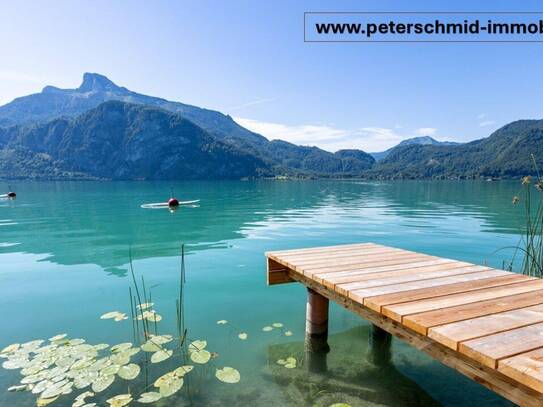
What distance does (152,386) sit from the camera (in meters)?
4.31

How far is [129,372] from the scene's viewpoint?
4309mm

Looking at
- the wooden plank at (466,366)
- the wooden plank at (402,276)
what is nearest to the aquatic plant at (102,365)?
the wooden plank at (402,276)

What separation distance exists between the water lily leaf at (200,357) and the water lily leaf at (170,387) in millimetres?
423

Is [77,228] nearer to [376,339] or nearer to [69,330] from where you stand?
[69,330]

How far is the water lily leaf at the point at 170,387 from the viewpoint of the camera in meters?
3.99

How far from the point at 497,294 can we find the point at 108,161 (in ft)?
657

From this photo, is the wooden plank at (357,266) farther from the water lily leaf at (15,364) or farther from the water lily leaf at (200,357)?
the water lily leaf at (15,364)

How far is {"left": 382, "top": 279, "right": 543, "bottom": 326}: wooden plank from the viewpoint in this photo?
299cm

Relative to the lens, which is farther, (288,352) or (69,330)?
(69,330)

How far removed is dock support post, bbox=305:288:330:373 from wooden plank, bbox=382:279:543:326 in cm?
212

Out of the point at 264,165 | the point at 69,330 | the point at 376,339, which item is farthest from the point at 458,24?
the point at 264,165

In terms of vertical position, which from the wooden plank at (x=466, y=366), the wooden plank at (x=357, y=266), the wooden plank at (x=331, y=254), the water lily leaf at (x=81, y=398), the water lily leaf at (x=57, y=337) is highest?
the wooden plank at (x=357, y=266)

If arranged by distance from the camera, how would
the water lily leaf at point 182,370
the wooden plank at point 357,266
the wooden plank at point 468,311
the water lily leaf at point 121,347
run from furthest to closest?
1. the water lily leaf at point 121,347
2. the wooden plank at point 357,266
3. the water lily leaf at point 182,370
4. the wooden plank at point 468,311

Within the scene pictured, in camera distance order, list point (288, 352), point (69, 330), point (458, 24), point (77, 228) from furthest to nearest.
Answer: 1. point (77, 228)
2. point (458, 24)
3. point (69, 330)
4. point (288, 352)
